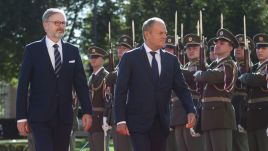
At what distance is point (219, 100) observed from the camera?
10.3 metres

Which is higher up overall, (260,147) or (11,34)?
(11,34)

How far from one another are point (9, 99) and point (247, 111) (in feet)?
93.4

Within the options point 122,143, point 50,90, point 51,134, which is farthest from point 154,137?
point 122,143

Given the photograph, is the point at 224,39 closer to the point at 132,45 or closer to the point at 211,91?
the point at 211,91

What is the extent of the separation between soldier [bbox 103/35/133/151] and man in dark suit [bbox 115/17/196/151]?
4157 mm

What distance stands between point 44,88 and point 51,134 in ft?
1.67

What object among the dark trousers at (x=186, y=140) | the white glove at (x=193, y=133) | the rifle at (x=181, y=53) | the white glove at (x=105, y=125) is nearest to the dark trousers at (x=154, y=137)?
the white glove at (x=193, y=133)

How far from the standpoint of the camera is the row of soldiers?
33.8 feet

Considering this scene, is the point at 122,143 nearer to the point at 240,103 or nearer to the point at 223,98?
the point at 240,103

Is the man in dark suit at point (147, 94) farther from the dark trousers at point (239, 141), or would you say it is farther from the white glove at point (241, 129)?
the dark trousers at point (239, 141)

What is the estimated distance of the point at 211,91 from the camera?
1036 cm

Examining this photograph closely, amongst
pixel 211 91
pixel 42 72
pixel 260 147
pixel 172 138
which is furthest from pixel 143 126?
pixel 172 138

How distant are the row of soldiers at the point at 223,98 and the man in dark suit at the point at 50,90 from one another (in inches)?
103

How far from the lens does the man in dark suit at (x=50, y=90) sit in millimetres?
7941
